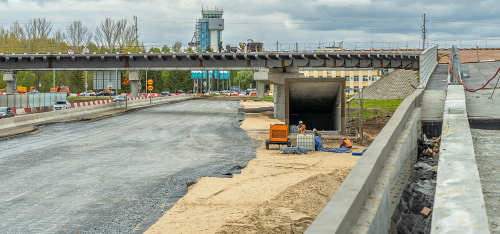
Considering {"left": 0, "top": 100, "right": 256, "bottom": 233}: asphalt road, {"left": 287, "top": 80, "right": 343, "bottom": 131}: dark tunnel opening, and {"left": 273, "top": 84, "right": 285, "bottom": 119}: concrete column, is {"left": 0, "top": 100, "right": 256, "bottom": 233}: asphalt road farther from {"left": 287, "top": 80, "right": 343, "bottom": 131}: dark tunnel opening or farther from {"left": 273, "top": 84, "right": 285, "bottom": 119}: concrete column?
{"left": 273, "top": 84, "right": 285, "bottom": 119}: concrete column

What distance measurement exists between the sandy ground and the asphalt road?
0.95 m

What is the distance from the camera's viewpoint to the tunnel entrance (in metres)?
34.2

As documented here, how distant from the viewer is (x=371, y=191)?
28.2 ft

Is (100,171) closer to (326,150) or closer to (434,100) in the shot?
(326,150)

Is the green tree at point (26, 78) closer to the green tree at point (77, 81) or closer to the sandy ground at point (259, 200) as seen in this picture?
the green tree at point (77, 81)

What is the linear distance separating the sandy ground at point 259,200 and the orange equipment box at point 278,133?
15.1 ft

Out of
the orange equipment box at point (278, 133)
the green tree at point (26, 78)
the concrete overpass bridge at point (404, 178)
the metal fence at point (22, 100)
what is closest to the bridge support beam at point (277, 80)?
the concrete overpass bridge at point (404, 178)

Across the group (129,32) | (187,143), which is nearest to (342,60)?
(187,143)

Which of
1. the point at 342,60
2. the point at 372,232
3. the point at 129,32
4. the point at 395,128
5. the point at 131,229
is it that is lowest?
the point at 131,229

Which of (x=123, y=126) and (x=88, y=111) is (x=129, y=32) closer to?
(x=88, y=111)

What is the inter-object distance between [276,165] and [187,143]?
27.4 feet

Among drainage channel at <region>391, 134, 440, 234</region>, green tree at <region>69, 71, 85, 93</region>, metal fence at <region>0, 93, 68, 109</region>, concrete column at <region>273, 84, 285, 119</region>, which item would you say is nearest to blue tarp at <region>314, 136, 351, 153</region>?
drainage channel at <region>391, 134, 440, 234</region>

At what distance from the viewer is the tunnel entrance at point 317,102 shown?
34.2 meters

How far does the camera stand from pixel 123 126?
35.8 m
